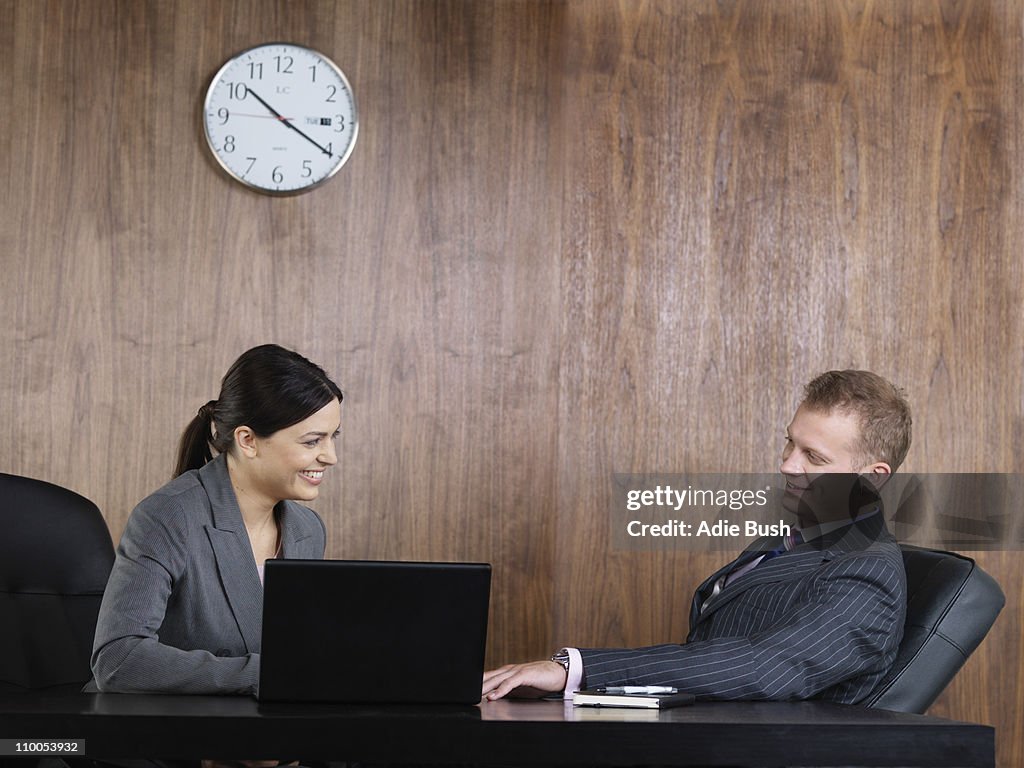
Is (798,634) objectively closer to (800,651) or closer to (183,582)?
(800,651)

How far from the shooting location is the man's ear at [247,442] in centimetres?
209

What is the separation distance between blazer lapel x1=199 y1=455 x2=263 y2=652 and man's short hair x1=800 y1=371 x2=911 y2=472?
3.42ft

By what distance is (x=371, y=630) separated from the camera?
4.85 ft

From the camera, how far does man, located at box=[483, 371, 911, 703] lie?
1739 millimetres

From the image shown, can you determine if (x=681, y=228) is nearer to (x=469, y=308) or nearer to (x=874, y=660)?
(x=469, y=308)

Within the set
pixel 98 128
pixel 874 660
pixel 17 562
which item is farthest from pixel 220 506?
pixel 98 128

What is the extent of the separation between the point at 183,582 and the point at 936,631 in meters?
1.26

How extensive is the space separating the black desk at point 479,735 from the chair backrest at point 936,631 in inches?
19.4

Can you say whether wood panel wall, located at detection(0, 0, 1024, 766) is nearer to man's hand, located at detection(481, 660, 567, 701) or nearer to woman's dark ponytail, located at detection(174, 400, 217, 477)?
woman's dark ponytail, located at detection(174, 400, 217, 477)

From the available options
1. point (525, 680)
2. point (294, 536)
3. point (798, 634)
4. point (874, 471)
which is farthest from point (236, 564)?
point (874, 471)

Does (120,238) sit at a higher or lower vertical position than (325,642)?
higher

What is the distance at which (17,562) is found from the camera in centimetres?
237

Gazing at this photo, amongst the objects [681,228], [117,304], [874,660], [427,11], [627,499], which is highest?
[427,11]

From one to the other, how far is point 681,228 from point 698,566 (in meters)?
0.96
